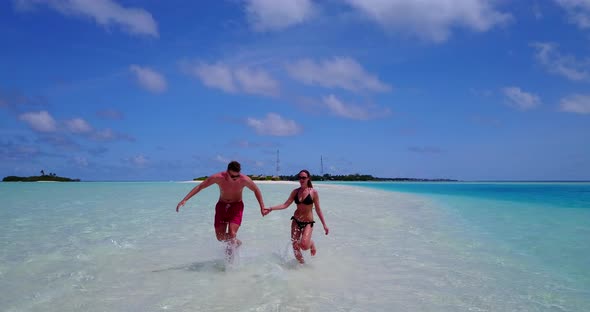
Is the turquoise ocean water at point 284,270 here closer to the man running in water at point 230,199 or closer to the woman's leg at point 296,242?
the woman's leg at point 296,242

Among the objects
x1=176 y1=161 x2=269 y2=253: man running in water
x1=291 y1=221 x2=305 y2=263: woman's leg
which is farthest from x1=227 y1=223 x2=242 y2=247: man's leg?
x1=291 y1=221 x2=305 y2=263: woman's leg

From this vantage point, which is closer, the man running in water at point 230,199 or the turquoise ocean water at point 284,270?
the turquoise ocean water at point 284,270

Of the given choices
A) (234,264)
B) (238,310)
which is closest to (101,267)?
(234,264)

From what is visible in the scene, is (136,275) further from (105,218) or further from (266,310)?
(105,218)

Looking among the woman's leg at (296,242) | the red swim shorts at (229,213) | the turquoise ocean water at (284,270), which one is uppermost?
the red swim shorts at (229,213)

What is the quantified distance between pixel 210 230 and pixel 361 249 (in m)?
4.78

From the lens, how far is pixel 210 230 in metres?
11.8

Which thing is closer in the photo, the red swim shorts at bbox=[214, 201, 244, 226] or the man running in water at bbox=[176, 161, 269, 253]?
the man running in water at bbox=[176, 161, 269, 253]

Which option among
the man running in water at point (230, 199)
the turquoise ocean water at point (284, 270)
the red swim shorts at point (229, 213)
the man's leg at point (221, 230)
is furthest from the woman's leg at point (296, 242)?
the man's leg at point (221, 230)

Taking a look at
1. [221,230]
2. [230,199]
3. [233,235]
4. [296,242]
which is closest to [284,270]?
[296,242]

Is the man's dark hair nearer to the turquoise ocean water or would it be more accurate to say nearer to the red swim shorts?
the red swim shorts

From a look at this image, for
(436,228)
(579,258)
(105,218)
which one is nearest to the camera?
(579,258)

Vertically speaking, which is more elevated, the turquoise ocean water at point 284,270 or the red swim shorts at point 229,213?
the red swim shorts at point 229,213

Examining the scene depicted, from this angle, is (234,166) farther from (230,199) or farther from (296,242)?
(296,242)
